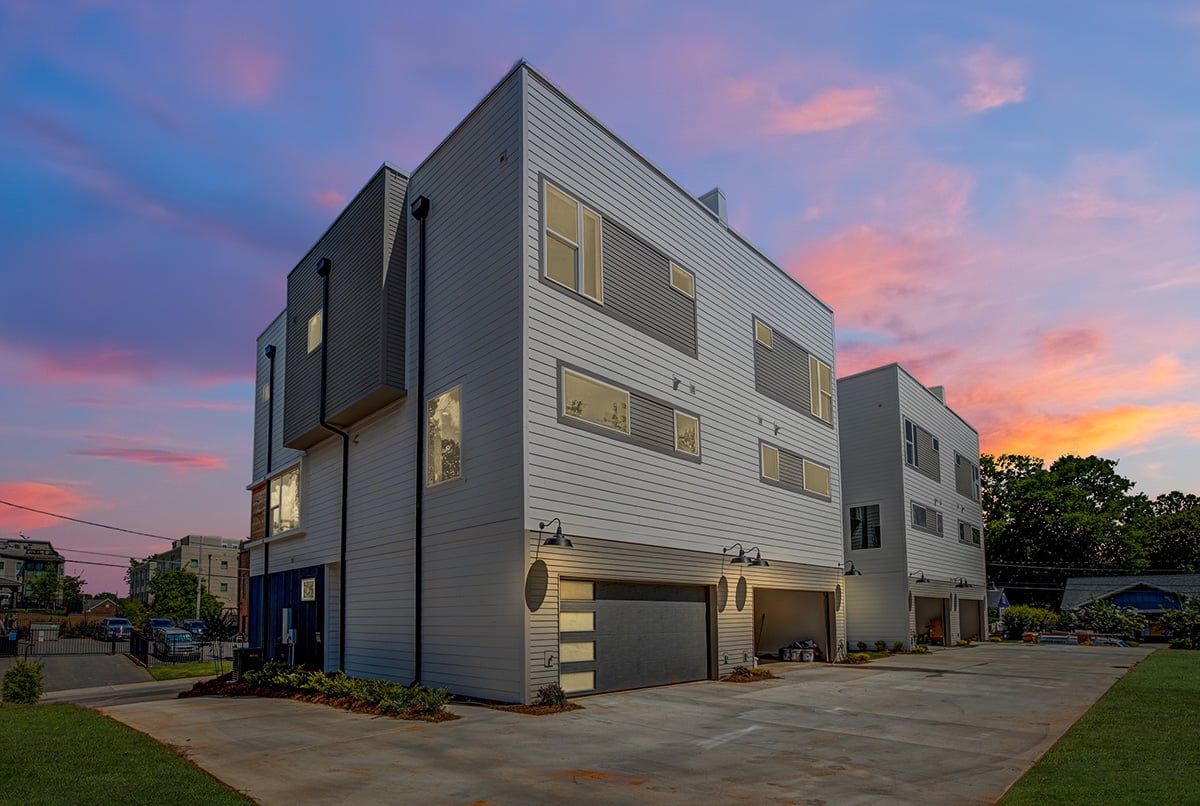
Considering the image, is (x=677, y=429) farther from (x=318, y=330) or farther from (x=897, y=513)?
(x=897, y=513)

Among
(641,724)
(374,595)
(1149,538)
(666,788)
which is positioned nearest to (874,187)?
(641,724)

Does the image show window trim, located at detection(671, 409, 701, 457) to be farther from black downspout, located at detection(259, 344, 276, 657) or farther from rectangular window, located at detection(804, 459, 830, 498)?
black downspout, located at detection(259, 344, 276, 657)

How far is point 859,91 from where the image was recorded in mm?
16672

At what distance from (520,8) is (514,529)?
28.2 feet

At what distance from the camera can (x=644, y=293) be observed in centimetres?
1844

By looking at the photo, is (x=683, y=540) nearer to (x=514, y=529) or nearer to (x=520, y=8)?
(x=514, y=529)

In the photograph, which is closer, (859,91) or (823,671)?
(859,91)

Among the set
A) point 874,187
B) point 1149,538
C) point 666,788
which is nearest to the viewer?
point 666,788

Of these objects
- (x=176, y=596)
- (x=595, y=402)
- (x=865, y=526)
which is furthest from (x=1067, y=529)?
(x=176, y=596)

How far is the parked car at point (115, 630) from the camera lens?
156 ft

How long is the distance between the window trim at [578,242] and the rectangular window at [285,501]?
496 inches

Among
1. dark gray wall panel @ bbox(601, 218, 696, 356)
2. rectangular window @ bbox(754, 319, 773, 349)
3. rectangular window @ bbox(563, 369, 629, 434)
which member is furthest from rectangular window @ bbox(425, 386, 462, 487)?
rectangular window @ bbox(754, 319, 773, 349)

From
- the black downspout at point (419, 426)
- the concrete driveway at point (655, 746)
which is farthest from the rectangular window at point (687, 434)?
the black downspout at point (419, 426)

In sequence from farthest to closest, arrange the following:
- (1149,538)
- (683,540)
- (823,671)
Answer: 1. (1149,538)
2. (823,671)
3. (683,540)
